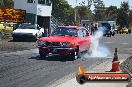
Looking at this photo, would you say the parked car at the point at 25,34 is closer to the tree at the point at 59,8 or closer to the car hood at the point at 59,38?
the car hood at the point at 59,38

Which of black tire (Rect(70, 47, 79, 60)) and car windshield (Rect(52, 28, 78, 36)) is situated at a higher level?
car windshield (Rect(52, 28, 78, 36))

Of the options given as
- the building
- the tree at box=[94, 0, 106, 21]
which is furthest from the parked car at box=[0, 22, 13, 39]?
the tree at box=[94, 0, 106, 21]

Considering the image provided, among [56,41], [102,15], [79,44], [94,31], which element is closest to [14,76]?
[56,41]

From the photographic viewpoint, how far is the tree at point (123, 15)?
11281 cm

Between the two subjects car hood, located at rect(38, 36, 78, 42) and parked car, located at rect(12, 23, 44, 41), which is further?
parked car, located at rect(12, 23, 44, 41)

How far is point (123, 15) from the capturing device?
371 feet

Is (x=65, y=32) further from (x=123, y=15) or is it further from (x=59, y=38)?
(x=123, y=15)

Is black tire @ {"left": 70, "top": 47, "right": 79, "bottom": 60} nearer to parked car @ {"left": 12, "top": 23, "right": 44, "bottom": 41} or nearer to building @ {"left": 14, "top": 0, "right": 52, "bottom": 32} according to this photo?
parked car @ {"left": 12, "top": 23, "right": 44, "bottom": 41}

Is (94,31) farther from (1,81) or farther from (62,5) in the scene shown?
(62,5)

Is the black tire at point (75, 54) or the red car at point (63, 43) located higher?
the red car at point (63, 43)

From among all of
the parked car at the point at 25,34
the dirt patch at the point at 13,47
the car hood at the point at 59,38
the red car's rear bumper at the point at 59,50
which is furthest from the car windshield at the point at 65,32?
the parked car at the point at 25,34

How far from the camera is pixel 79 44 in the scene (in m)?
17.1

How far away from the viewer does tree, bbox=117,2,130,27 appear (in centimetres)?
11281

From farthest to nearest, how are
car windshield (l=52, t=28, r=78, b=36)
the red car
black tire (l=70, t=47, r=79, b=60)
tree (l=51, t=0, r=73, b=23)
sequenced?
tree (l=51, t=0, r=73, b=23)
car windshield (l=52, t=28, r=78, b=36)
black tire (l=70, t=47, r=79, b=60)
the red car
